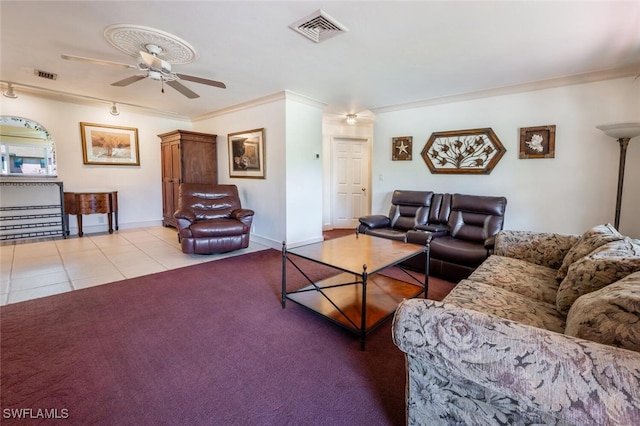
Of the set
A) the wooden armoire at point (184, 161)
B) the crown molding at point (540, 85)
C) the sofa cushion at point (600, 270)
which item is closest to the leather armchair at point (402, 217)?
the crown molding at point (540, 85)

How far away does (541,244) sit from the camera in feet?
8.11

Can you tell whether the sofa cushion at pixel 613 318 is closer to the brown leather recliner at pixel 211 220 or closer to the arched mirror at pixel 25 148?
the brown leather recliner at pixel 211 220

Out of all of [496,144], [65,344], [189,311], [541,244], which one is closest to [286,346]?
[189,311]

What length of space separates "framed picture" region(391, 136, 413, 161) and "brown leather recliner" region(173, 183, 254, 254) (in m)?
2.59

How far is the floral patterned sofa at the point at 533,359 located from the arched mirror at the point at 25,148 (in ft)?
21.0

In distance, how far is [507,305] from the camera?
5.49ft

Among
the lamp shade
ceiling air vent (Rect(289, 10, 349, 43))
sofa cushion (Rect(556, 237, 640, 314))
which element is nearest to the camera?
sofa cushion (Rect(556, 237, 640, 314))

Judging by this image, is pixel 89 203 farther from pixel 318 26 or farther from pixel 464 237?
pixel 464 237

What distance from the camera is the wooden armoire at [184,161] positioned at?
5367 millimetres

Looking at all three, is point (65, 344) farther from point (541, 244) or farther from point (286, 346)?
point (541, 244)

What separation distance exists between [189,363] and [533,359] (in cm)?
182

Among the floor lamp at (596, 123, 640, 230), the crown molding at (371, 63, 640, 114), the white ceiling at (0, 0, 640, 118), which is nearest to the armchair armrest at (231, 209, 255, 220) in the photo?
the white ceiling at (0, 0, 640, 118)

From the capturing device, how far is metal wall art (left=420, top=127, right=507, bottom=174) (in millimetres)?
3994

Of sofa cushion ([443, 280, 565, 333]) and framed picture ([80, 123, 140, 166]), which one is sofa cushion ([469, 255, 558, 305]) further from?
framed picture ([80, 123, 140, 166])
